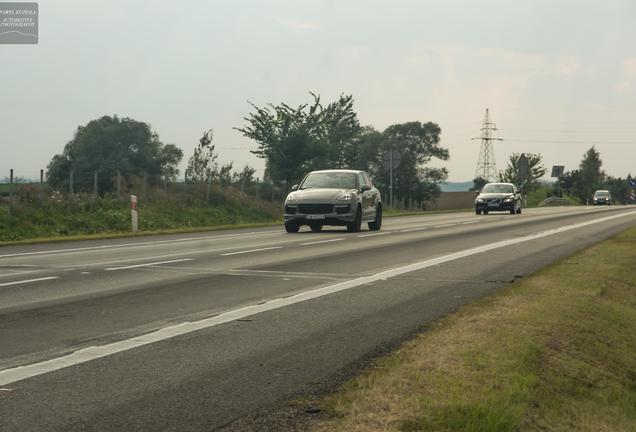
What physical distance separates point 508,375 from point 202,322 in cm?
324

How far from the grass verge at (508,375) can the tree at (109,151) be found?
7423 centimetres

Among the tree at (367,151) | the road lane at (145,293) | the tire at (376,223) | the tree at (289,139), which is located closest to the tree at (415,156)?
the tree at (367,151)

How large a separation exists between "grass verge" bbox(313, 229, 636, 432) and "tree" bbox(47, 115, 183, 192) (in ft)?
244

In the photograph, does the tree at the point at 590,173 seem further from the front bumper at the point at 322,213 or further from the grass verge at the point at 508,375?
the grass verge at the point at 508,375

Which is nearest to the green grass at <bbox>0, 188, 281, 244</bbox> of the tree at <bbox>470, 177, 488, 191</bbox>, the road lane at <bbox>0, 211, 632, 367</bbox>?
the road lane at <bbox>0, 211, 632, 367</bbox>

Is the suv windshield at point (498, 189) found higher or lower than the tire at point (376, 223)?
higher

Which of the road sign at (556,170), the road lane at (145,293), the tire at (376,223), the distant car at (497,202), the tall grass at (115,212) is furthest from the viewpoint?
the road sign at (556,170)

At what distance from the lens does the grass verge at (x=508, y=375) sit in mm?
4660

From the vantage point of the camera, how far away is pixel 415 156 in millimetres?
118250

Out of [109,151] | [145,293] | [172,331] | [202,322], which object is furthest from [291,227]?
[109,151]

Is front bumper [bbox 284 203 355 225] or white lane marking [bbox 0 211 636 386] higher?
front bumper [bbox 284 203 355 225]

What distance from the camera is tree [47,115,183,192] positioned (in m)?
81.8

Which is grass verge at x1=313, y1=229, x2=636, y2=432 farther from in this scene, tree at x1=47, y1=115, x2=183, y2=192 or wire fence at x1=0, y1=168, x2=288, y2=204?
tree at x1=47, y1=115, x2=183, y2=192

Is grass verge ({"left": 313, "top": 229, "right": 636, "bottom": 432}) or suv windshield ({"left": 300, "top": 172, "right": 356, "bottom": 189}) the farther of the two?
suv windshield ({"left": 300, "top": 172, "right": 356, "bottom": 189})
